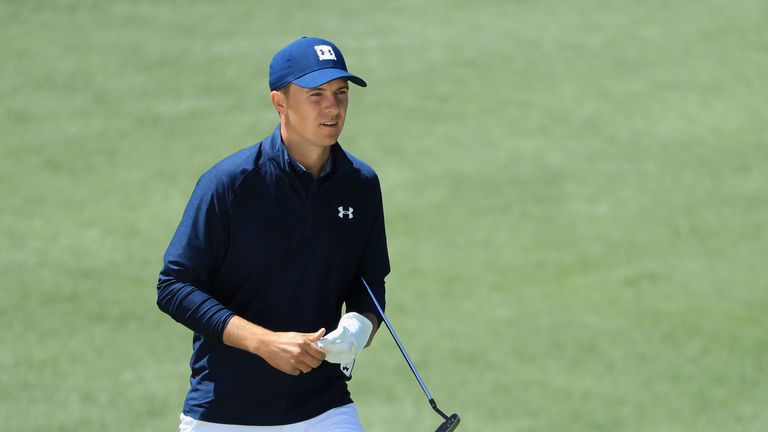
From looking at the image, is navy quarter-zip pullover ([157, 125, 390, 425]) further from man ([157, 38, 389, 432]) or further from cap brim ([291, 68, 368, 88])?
cap brim ([291, 68, 368, 88])

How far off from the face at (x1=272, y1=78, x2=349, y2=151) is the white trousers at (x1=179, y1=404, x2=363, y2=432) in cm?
87

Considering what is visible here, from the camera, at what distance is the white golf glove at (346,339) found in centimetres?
397

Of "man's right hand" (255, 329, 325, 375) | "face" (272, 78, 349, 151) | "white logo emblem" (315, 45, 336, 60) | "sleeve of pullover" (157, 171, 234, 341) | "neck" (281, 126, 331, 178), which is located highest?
"white logo emblem" (315, 45, 336, 60)

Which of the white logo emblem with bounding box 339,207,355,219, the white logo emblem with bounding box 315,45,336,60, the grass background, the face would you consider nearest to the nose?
the face

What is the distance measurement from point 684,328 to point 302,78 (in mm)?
6357

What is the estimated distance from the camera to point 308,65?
4105mm

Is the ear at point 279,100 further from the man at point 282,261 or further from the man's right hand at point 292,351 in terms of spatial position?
the man's right hand at point 292,351

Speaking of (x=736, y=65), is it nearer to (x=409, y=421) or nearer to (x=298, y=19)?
(x=298, y=19)

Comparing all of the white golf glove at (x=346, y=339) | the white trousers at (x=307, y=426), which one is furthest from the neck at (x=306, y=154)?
the white trousers at (x=307, y=426)

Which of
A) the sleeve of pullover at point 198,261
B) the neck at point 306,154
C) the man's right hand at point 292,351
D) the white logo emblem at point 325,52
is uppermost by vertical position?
the white logo emblem at point 325,52

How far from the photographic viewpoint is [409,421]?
29.0 feet

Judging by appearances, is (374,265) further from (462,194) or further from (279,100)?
(462,194)

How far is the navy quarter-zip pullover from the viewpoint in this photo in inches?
160

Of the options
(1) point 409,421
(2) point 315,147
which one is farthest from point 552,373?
(2) point 315,147
